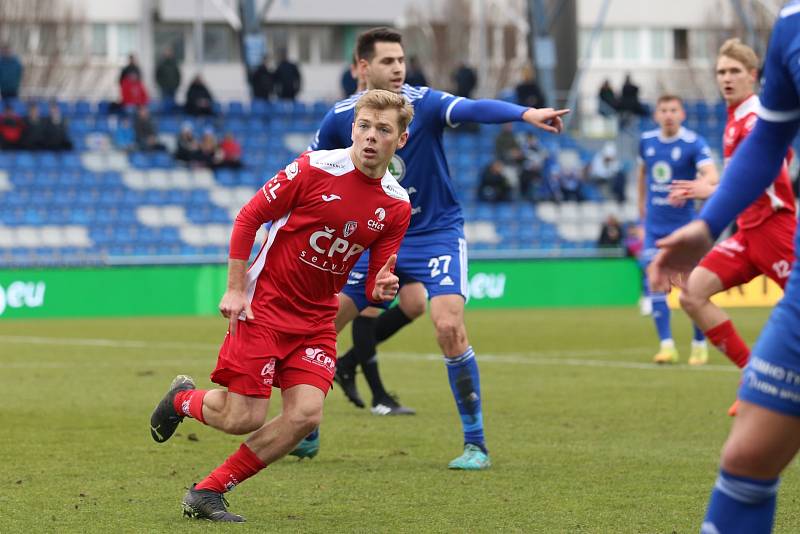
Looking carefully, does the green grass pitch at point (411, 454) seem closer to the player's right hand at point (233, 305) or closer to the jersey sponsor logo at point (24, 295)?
the player's right hand at point (233, 305)

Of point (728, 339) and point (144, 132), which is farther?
point (144, 132)

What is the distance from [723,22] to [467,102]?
5213 cm

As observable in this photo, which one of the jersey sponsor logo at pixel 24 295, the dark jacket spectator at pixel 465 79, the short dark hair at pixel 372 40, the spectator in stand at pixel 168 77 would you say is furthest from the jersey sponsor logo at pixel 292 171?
the spectator in stand at pixel 168 77

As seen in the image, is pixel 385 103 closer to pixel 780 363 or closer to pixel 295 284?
pixel 295 284

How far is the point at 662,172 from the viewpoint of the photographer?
46.1 feet

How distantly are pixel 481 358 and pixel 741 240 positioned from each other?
224 inches

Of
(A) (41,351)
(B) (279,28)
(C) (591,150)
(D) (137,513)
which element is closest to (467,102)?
(D) (137,513)

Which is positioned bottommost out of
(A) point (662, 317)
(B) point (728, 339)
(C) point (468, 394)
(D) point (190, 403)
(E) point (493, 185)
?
(E) point (493, 185)

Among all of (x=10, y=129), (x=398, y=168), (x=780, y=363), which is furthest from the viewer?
(x=10, y=129)

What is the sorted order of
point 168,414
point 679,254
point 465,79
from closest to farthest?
point 679,254, point 168,414, point 465,79

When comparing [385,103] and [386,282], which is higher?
[385,103]

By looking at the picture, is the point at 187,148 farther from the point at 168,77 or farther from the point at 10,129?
the point at 10,129

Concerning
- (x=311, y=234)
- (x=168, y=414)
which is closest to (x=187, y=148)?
(x=168, y=414)

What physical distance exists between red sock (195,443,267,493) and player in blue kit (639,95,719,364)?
8.43 meters
